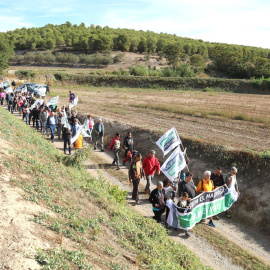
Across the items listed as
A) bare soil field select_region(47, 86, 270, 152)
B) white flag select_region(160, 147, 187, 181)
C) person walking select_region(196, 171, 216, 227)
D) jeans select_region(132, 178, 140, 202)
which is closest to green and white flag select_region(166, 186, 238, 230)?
person walking select_region(196, 171, 216, 227)

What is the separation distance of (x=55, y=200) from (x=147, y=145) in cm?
960

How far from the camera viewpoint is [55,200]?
291 inches

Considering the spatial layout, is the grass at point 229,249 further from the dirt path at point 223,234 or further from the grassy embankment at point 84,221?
the grassy embankment at point 84,221

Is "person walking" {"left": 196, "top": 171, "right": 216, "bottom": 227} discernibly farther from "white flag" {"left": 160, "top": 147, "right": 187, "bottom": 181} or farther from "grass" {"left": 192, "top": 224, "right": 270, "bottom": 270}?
"white flag" {"left": 160, "top": 147, "right": 187, "bottom": 181}

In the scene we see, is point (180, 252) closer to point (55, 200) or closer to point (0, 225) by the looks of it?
point (55, 200)

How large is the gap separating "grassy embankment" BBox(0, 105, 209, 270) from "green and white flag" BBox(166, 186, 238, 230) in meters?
1.14

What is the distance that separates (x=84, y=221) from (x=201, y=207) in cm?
432

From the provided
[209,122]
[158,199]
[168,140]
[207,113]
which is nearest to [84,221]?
[158,199]

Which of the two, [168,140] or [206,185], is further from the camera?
[168,140]

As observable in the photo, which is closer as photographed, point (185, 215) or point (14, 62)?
point (185, 215)

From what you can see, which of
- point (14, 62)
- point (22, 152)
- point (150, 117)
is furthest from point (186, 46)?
point (22, 152)

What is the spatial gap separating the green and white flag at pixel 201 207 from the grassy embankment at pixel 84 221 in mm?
1141

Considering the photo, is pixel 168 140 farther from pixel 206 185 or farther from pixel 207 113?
pixel 207 113

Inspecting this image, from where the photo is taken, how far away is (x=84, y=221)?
6.91 meters
